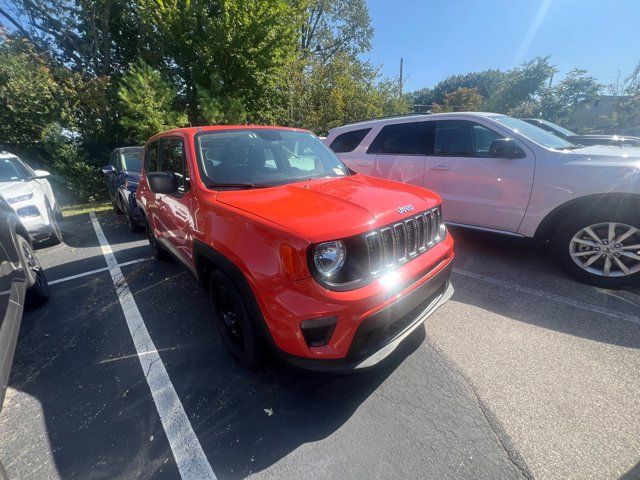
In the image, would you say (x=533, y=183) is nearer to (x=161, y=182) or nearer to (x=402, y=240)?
(x=402, y=240)

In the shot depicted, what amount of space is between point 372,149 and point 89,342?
4.59m

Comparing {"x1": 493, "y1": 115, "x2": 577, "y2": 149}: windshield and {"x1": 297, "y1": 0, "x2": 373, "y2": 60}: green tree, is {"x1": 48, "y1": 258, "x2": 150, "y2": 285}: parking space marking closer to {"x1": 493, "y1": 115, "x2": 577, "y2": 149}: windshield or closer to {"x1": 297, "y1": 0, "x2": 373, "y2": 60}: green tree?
{"x1": 493, "y1": 115, "x2": 577, "y2": 149}: windshield

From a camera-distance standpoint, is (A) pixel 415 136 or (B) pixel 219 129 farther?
(A) pixel 415 136

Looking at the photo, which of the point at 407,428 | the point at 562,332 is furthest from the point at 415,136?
the point at 407,428

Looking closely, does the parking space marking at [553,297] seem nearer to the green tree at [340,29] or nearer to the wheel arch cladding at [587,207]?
the wheel arch cladding at [587,207]

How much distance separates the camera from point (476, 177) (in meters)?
4.02

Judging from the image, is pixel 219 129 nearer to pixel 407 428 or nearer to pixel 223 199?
pixel 223 199

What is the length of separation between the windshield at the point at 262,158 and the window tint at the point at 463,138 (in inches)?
79.6

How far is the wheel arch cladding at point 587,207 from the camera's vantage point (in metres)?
3.07

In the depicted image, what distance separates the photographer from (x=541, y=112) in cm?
2388

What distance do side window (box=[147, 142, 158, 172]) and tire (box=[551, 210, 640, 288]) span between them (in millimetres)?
4909

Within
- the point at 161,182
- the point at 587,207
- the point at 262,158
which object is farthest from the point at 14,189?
the point at 587,207

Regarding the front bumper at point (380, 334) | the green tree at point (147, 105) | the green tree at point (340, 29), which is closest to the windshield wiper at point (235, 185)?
the front bumper at point (380, 334)

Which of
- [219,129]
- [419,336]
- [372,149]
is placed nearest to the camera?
[419,336]
